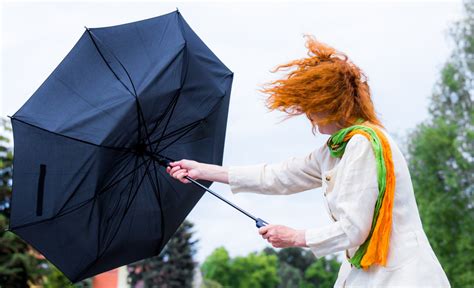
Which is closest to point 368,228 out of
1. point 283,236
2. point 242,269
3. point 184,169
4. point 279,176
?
point 283,236

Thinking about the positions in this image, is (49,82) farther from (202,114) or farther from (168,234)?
(168,234)

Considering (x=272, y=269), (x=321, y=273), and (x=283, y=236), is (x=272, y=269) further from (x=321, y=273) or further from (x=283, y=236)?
(x=283, y=236)

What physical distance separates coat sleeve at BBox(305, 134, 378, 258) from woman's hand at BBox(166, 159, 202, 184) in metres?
1.02

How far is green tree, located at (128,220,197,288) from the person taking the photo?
→ 23781 mm

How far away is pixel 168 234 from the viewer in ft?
15.7

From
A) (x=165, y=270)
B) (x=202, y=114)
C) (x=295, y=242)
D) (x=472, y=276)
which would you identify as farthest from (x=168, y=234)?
(x=472, y=276)

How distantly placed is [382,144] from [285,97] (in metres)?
0.49

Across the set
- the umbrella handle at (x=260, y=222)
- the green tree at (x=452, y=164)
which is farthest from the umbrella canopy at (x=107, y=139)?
the green tree at (x=452, y=164)

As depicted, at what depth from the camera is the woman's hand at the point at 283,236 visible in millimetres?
3318

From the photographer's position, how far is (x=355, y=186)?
318cm

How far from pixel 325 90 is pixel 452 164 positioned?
25.6 meters

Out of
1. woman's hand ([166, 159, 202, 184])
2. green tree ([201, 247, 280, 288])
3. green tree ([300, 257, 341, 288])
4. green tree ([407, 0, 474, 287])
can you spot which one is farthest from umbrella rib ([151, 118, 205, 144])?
green tree ([300, 257, 341, 288])

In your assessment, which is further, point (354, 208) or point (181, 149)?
point (181, 149)

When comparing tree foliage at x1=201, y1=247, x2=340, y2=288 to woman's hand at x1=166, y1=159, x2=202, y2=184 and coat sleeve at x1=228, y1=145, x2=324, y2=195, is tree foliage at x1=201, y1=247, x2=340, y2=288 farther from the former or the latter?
coat sleeve at x1=228, y1=145, x2=324, y2=195
